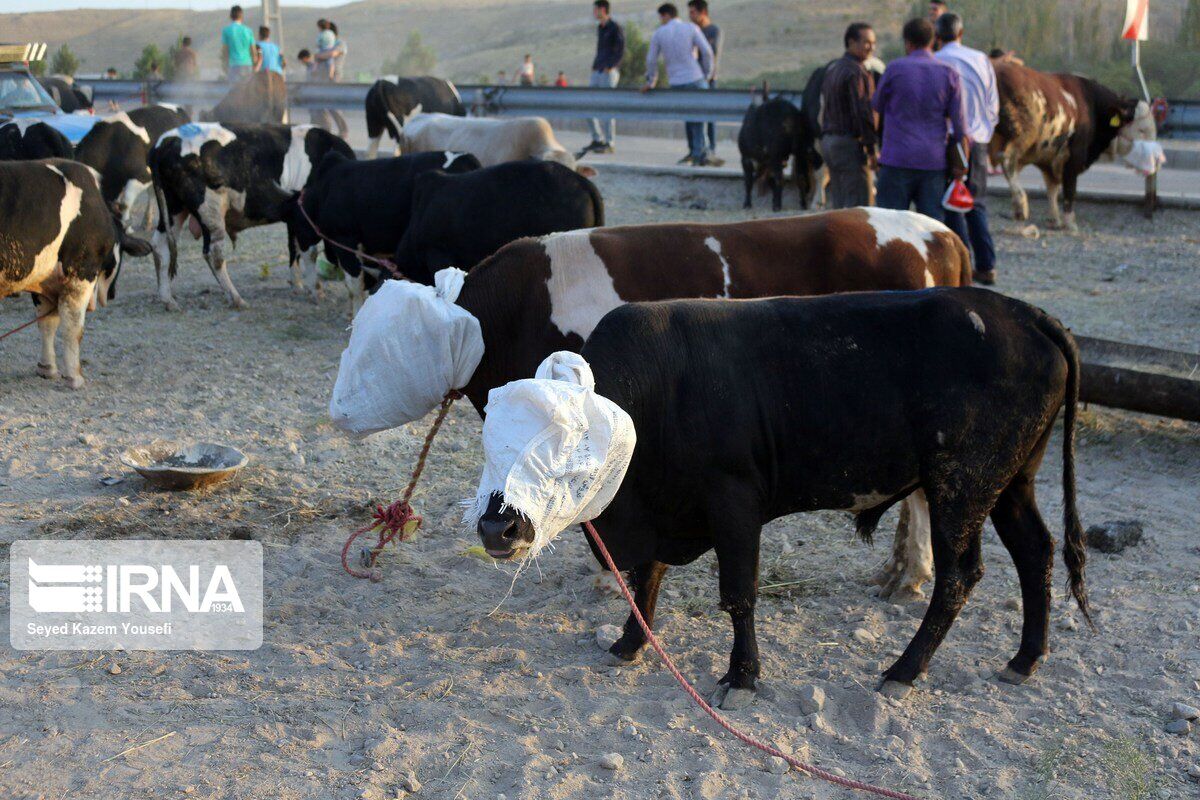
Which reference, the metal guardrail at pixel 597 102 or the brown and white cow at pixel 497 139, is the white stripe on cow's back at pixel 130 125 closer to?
the brown and white cow at pixel 497 139

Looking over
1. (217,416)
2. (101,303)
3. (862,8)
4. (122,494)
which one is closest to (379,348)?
(122,494)

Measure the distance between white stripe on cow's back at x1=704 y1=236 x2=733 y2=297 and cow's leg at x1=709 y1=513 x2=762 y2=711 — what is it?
5.44ft

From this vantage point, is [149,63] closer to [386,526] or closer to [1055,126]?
[1055,126]

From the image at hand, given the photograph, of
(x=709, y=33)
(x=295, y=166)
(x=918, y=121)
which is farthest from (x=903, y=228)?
(x=709, y=33)

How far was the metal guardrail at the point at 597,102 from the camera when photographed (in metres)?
13.4

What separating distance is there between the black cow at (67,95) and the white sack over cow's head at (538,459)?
657 inches

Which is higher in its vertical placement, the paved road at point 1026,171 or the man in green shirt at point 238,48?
the man in green shirt at point 238,48

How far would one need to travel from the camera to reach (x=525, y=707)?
4301mm

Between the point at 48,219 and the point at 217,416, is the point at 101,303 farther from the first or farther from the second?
the point at 217,416

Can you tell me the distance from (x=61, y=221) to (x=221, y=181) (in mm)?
2714

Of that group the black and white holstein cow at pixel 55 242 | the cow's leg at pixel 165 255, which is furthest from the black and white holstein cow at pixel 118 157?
the black and white holstein cow at pixel 55 242

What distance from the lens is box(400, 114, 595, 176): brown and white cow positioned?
40.0ft

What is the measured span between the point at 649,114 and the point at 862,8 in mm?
44513

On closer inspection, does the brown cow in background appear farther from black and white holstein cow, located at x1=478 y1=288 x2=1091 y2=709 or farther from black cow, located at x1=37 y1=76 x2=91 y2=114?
black and white holstein cow, located at x1=478 y1=288 x2=1091 y2=709
